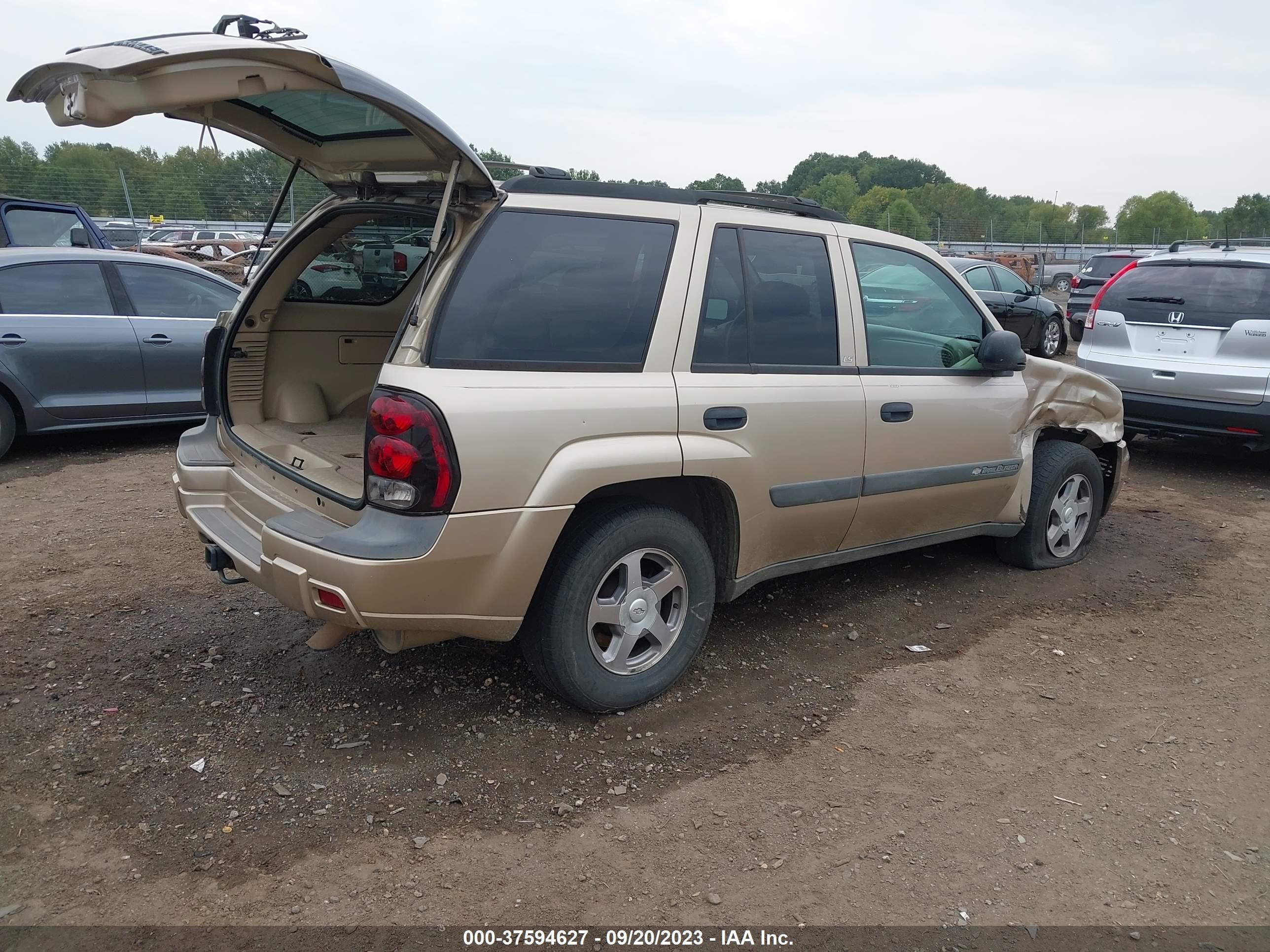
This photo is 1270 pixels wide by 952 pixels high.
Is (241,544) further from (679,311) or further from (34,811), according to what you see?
(679,311)

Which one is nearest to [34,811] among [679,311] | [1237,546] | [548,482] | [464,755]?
[464,755]

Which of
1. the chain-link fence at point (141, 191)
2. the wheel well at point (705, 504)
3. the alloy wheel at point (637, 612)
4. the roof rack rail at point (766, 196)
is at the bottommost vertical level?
the alloy wheel at point (637, 612)

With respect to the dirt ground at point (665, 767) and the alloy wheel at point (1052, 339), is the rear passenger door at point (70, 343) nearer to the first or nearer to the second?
the dirt ground at point (665, 767)

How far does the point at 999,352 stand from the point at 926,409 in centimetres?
48

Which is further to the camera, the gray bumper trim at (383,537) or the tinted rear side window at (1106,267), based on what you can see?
the tinted rear side window at (1106,267)

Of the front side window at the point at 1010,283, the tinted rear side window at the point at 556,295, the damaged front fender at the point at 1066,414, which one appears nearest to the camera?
the tinted rear side window at the point at 556,295

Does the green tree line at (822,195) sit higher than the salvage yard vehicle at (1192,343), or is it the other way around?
the green tree line at (822,195)

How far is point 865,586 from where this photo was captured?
492cm

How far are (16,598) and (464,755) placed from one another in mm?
2610

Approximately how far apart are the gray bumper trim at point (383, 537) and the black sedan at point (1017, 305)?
477 inches

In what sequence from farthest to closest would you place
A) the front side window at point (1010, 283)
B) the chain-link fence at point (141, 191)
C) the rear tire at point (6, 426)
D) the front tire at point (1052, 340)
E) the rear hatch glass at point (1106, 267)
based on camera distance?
the chain-link fence at point (141, 191)
the rear hatch glass at point (1106, 267)
the front tire at point (1052, 340)
the front side window at point (1010, 283)
the rear tire at point (6, 426)

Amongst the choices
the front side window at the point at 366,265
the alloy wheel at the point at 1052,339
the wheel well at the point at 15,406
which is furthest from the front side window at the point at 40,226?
the alloy wheel at the point at 1052,339

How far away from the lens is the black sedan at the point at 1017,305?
1389 cm

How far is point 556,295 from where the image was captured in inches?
126
